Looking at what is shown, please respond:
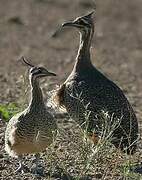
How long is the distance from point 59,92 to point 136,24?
39.4 ft

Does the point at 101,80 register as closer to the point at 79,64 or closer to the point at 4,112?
the point at 79,64

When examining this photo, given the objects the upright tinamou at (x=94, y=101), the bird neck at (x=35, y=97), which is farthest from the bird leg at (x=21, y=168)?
the upright tinamou at (x=94, y=101)

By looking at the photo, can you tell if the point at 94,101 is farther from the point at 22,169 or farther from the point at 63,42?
the point at 63,42

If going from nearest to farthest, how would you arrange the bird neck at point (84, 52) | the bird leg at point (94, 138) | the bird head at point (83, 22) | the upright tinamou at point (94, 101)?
the bird leg at point (94, 138)
the upright tinamou at point (94, 101)
the bird head at point (83, 22)
the bird neck at point (84, 52)

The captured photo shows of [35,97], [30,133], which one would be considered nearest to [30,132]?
[30,133]

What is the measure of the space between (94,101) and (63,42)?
9.15m

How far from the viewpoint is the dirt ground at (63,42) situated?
43.4 feet

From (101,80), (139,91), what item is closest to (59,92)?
(101,80)

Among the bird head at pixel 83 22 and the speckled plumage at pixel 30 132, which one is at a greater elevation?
the bird head at pixel 83 22

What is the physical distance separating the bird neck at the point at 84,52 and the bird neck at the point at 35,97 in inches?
61.6

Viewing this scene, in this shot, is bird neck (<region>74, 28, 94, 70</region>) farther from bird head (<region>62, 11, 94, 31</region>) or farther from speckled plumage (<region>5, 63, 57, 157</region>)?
speckled plumage (<region>5, 63, 57, 157</region>)

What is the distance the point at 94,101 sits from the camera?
29.0ft

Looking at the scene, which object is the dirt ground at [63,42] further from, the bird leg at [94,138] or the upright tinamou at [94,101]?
the bird leg at [94,138]

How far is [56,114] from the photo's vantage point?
407 inches
